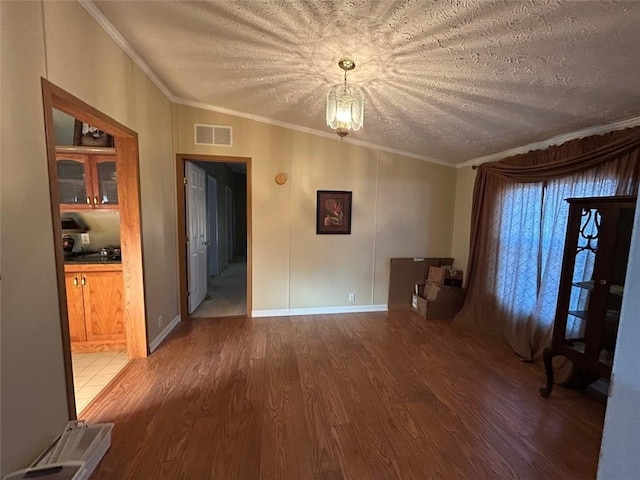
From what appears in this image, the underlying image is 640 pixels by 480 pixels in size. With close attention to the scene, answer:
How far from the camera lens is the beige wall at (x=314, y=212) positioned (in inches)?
141

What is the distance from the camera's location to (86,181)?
278cm

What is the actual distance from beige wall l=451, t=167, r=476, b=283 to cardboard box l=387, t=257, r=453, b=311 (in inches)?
8.8

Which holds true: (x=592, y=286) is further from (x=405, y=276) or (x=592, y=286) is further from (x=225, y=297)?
(x=225, y=297)

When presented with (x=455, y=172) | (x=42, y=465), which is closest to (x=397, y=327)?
(x=455, y=172)

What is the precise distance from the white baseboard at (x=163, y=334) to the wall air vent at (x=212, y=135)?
215 cm

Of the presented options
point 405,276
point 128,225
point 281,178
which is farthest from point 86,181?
point 405,276

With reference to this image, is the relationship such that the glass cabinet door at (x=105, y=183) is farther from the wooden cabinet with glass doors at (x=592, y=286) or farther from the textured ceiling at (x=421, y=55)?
the wooden cabinet with glass doors at (x=592, y=286)

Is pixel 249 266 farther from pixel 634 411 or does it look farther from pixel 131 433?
pixel 634 411

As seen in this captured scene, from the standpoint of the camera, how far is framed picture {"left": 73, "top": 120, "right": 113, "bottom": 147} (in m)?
2.71

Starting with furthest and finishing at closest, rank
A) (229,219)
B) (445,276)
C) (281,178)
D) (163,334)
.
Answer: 1. (229,219)
2. (445,276)
3. (281,178)
4. (163,334)

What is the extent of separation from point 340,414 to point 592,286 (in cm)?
199

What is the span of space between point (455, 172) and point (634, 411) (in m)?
3.82

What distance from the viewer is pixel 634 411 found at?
808 mm

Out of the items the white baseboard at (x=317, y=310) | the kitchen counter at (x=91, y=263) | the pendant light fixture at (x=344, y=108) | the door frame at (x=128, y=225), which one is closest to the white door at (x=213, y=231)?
the white baseboard at (x=317, y=310)
